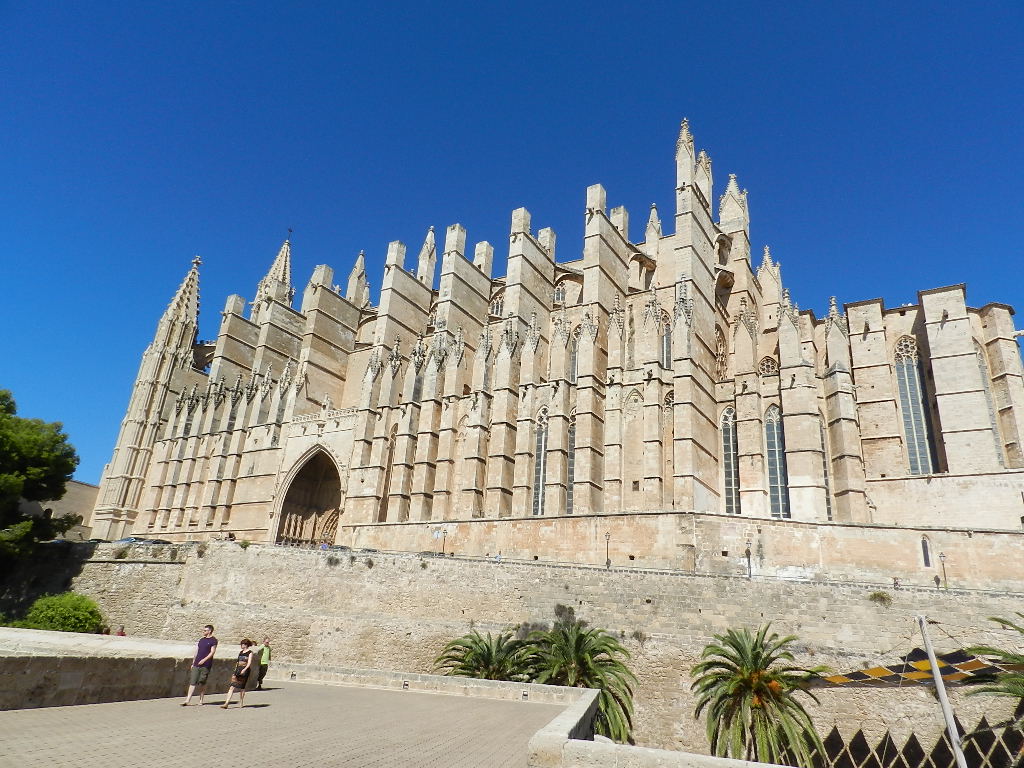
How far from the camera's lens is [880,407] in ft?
77.4

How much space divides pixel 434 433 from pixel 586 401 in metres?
6.76

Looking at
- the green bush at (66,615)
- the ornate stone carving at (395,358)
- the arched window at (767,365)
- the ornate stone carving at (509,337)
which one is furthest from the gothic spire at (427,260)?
the green bush at (66,615)

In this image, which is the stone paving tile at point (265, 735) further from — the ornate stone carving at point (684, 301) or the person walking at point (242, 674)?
the ornate stone carving at point (684, 301)

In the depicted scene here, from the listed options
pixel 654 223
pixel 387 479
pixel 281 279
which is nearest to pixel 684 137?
pixel 654 223

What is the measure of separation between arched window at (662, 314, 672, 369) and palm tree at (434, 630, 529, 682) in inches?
508

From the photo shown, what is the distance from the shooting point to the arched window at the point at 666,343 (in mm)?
25031

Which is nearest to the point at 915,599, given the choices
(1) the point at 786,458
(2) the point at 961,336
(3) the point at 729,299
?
(1) the point at 786,458

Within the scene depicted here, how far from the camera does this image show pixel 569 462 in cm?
2438

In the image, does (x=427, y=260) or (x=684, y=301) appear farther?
(x=427, y=260)

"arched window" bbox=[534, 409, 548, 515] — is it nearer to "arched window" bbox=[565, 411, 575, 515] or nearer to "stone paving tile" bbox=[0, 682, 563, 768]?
"arched window" bbox=[565, 411, 575, 515]

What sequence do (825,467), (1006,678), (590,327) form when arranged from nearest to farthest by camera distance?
(1006,678) < (825,467) < (590,327)

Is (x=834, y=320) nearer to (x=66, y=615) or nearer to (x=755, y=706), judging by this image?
(x=755, y=706)

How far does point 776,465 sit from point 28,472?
26.4 m

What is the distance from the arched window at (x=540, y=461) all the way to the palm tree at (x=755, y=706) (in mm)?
11127
